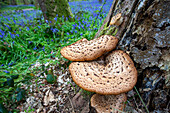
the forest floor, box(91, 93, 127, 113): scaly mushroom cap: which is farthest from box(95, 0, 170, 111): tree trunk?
box(91, 93, 127, 113): scaly mushroom cap

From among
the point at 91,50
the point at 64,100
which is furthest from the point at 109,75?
the point at 64,100

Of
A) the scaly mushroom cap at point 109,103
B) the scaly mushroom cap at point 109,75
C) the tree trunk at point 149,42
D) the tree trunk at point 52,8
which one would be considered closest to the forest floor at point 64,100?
the tree trunk at point 149,42

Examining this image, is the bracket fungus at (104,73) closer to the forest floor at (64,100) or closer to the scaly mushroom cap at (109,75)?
the scaly mushroom cap at (109,75)

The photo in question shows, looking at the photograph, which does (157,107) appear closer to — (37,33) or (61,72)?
(61,72)

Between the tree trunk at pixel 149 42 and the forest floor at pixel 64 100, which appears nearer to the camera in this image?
the tree trunk at pixel 149 42

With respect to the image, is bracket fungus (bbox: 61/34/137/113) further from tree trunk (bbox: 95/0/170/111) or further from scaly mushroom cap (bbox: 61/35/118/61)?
tree trunk (bbox: 95/0/170/111)

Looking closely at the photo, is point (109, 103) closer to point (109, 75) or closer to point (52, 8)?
point (109, 75)
